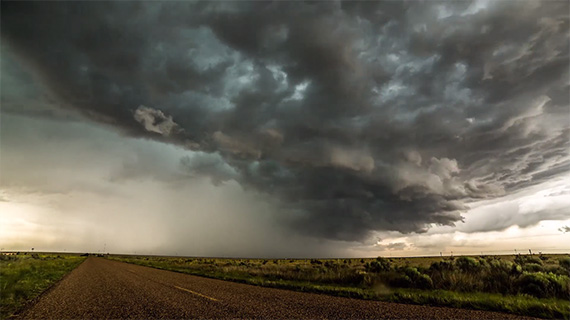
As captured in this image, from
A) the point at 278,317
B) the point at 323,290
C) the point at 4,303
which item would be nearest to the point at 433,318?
the point at 278,317

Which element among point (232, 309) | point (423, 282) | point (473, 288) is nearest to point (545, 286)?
point (473, 288)

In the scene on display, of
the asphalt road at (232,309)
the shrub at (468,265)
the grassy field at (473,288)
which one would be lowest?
the asphalt road at (232,309)

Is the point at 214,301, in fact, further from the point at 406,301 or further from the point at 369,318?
the point at 406,301

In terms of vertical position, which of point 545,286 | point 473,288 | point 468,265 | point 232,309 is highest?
point 468,265

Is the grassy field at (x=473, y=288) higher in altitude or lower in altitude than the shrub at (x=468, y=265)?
lower

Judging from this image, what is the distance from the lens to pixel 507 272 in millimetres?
12945

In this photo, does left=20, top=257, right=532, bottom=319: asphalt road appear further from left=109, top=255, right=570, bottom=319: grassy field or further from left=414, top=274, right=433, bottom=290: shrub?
left=414, top=274, right=433, bottom=290: shrub

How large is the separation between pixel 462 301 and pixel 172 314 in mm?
9478

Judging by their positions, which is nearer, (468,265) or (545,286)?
(545,286)

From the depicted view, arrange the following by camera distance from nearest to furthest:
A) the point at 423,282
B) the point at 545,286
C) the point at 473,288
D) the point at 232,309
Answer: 1. the point at 232,309
2. the point at 545,286
3. the point at 473,288
4. the point at 423,282

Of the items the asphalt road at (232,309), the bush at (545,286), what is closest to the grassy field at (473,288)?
the bush at (545,286)

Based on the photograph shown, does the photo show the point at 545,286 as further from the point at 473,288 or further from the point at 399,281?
the point at 399,281

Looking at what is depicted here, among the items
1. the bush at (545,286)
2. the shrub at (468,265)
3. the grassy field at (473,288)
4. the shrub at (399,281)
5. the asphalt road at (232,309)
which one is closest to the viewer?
the asphalt road at (232,309)

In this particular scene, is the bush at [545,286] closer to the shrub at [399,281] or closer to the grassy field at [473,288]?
the grassy field at [473,288]
